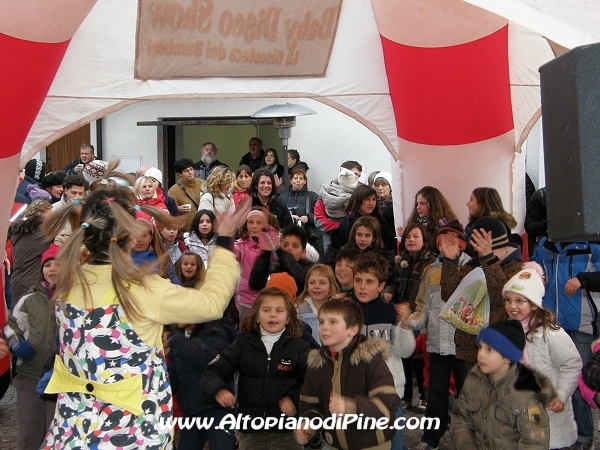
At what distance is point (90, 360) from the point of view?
326 centimetres

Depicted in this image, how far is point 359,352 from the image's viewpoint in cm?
401

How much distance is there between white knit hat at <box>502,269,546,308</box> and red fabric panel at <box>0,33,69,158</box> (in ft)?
11.1

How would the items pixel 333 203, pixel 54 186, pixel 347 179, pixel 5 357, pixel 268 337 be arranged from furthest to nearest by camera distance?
pixel 54 186 → pixel 347 179 → pixel 333 203 → pixel 5 357 → pixel 268 337

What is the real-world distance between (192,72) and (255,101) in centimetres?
605

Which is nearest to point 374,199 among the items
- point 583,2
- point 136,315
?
point 583,2

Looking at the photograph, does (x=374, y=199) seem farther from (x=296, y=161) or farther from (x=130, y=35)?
(x=296, y=161)

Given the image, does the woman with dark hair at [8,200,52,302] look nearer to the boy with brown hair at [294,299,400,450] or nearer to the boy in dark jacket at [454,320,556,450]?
the boy with brown hair at [294,299,400,450]

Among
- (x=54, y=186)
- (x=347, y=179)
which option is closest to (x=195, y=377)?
(x=347, y=179)

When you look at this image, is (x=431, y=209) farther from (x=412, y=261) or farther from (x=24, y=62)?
(x=24, y=62)

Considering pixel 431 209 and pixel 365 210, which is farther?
pixel 365 210

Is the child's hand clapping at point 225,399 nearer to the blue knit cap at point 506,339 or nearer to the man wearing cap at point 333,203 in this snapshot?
the blue knit cap at point 506,339

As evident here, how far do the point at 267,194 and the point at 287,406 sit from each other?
395cm

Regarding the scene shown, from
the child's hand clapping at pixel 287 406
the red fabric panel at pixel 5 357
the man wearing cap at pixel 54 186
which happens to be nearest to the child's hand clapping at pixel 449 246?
the child's hand clapping at pixel 287 406

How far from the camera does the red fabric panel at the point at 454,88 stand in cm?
654
